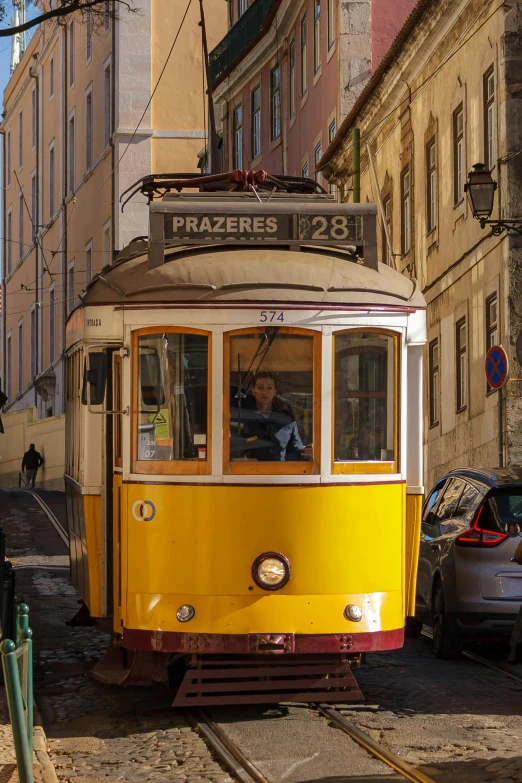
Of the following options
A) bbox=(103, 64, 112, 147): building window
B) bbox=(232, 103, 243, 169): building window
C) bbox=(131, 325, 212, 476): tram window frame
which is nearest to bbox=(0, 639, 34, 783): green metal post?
bbox=(131, 325, 212, 476): tram window frame

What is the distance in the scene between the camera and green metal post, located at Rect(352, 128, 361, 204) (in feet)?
113

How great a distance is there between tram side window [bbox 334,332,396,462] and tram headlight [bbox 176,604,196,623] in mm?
1324

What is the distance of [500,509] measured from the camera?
42.9 feet

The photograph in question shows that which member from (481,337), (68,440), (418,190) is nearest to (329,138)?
(418,190)

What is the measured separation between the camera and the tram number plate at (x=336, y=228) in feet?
34.2

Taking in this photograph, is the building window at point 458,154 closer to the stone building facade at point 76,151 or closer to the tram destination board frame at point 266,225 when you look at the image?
the stone building facade at point 76,151

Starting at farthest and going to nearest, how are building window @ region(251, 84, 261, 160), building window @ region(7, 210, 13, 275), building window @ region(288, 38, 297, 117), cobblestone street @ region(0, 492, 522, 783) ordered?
building window @ region(7, 210, 13, 275) → building window @ region(251, 84, 261, 160) → building window @ region(288, 38, 297, 117) → cobblestone street @ region(0, 492, 522, 783)

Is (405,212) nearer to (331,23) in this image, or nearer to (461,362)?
(461,362)

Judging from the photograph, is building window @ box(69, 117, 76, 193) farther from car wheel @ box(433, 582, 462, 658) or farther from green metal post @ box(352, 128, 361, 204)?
car wheel @ box(433, 582, 462, 658)

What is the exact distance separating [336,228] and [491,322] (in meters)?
14.5

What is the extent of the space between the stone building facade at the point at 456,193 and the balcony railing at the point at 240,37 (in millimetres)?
11188

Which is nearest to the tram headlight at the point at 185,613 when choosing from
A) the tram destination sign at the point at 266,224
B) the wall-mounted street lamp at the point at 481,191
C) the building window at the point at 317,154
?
the tram destination sign at the point at 266,224

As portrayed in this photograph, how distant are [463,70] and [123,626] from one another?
723 inches

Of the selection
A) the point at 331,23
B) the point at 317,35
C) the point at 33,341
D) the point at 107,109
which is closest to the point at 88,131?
the point at 107,109
